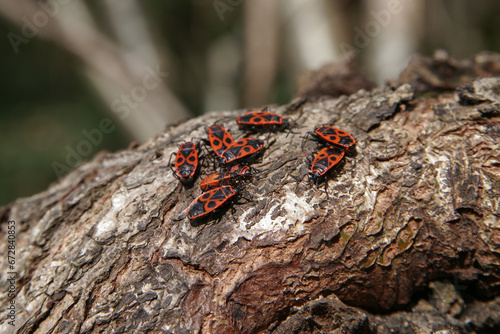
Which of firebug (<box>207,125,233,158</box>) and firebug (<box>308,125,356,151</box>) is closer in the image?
firebug (<box>308,125,356,151</box>)

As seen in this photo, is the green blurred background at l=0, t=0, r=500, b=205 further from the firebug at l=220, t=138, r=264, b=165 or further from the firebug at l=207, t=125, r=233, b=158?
the firebug at l=220, t=138, r=264, b=165

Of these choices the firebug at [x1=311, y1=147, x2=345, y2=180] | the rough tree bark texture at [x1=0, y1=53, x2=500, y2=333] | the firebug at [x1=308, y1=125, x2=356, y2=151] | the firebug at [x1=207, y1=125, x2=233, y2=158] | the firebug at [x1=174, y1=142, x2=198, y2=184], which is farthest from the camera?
the firebug at [x1=207, y1=125, x2=233, y2=158]

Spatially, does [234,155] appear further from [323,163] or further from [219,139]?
[323,163]

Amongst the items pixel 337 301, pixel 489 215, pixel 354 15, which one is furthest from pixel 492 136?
pixel 354 15

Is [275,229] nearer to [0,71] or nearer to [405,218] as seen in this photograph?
[405,218]

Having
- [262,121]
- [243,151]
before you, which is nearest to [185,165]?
[243,151]

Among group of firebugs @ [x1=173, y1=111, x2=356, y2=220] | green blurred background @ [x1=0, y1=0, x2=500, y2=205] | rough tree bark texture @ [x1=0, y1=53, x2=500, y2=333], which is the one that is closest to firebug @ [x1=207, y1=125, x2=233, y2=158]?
group of firebugs @ [x1=173, y1=111, x2=356, y2=220]

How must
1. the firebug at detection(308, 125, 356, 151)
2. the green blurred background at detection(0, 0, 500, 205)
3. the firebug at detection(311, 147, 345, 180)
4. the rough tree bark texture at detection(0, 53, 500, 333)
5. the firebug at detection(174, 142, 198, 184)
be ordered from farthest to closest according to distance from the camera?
the green blurred background at detection(0, 0, 500, 205), the firebug at detection(174, 142, 198, 184), the firebug at detection(308, 125, 356, 151), the firebug at detection(311, 147, 345, 180), the rough tree bark texture at detection(0, 53, 500, 333)
